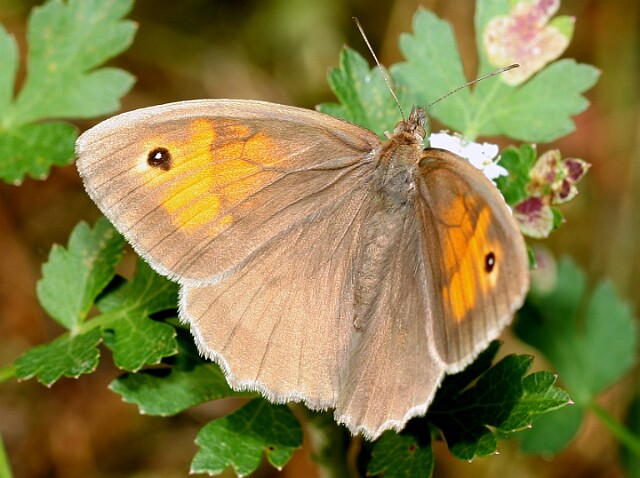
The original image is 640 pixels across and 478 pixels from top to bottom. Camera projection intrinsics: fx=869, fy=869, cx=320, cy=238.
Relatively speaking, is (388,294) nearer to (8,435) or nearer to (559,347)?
(559,347)

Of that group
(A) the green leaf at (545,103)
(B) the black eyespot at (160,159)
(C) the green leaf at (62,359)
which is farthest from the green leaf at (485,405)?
(B) the black eyespot at (160,159)

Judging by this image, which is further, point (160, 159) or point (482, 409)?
point (482, 409)

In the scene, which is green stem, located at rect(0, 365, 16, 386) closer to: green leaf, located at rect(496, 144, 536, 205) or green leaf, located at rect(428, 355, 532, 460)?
green leaf, located at rect(428, 355, 532, 460)

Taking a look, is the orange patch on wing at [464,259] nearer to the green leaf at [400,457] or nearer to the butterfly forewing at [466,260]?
the butterfly forewing at [466,260]

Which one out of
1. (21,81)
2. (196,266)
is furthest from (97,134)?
(21,81)

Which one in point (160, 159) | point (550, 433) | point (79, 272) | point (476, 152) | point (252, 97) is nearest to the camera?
point (160, 159)

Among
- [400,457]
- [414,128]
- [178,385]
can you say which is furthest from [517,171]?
[178,385]

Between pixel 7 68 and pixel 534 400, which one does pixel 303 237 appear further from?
pixel 7 68

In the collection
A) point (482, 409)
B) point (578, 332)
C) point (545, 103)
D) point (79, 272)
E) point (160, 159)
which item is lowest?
point (578, 332)
